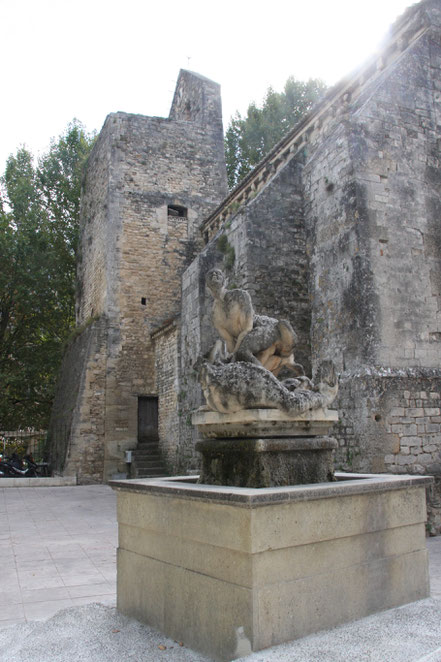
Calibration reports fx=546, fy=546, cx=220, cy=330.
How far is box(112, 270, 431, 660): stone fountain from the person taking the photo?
2869 millimetres

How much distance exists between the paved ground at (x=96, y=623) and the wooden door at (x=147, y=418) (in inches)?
336

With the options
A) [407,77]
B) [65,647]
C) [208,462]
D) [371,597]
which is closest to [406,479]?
[371,597]

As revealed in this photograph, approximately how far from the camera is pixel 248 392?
3.53m

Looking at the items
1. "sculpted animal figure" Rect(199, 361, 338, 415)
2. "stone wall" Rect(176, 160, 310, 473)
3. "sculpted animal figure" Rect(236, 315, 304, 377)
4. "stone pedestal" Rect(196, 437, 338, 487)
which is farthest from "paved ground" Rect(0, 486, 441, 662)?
"stone wall" Rect(176, 160, 310, 473)

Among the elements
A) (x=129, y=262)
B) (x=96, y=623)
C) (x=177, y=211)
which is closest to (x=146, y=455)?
(x=129, y=262)

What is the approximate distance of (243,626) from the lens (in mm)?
2777

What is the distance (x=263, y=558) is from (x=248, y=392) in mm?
1048

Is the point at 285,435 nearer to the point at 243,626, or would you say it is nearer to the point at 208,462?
the point at 208,462

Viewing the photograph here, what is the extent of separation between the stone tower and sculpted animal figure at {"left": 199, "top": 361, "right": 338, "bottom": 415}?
11616 mm

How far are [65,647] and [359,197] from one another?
24.0 feet

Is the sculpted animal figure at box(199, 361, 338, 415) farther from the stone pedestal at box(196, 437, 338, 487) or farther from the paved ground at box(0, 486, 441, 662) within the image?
the paved ground at box(0, 486, 441, 662)

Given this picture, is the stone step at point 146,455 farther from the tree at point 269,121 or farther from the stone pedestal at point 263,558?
the tree at point 269,121

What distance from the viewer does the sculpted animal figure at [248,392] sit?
3.53 meters

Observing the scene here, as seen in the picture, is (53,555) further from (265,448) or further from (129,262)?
(129,262)
